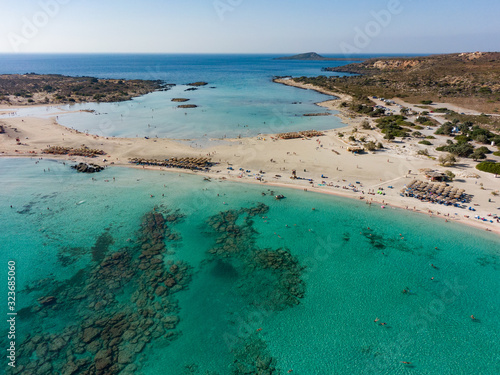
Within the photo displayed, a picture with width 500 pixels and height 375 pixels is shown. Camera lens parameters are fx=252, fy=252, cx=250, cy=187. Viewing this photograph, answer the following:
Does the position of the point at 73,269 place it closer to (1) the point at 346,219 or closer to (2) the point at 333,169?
(1) the point at 346,219

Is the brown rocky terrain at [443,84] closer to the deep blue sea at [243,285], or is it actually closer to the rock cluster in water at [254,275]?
the deep blue sea at [243,285]

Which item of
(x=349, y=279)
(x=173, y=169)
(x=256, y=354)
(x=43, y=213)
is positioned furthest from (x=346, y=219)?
(x=43, y=213)

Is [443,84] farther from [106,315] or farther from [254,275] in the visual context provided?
[106,315]

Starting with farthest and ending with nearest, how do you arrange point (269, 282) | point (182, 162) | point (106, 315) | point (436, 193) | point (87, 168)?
point (182, 162) < point (87, 168) < point (436, 193) < point (269, 282) < point (106, 315)

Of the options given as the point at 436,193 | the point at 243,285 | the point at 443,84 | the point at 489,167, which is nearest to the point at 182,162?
the point at 243,285

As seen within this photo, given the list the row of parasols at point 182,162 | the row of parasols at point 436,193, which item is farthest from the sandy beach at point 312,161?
the row of parasols at point 182,162

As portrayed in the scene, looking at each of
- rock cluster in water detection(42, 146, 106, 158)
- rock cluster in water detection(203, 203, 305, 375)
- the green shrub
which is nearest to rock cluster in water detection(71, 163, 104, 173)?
rock cluster in water detection(42, 146, 106, 158)
